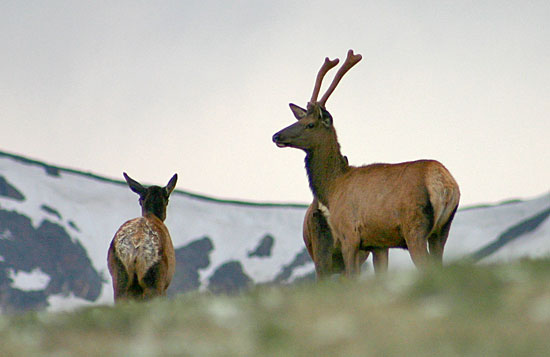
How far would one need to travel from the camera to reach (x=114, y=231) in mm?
40156

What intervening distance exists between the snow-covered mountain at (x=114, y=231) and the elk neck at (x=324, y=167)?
2370cm

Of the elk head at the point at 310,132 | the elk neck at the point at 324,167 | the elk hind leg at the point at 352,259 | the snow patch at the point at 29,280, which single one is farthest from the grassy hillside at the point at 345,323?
the snow patch at the point at 29,280

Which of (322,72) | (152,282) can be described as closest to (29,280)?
(322,72)

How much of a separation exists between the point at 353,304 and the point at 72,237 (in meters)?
36.3

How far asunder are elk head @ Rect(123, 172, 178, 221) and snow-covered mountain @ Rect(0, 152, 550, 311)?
22.5 m

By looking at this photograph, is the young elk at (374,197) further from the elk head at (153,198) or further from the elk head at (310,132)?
the elk head at (153,198)

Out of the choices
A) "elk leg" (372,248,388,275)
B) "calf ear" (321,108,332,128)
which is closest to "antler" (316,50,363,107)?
"calf ear" (321,108,332,128)

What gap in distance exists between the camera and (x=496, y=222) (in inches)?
1597

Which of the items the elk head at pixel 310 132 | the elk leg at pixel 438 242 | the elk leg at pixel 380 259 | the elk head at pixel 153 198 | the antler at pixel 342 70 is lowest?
the elk leg at pixel 380 259

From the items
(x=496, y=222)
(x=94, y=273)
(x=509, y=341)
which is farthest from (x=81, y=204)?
(x=509, y=341)

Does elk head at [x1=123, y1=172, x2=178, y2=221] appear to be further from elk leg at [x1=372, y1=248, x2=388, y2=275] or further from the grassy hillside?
the grassy hillside

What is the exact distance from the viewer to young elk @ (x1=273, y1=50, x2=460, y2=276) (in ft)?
31.2

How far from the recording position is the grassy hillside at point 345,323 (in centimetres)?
400

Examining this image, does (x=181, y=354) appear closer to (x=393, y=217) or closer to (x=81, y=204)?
(x=393, y=217)
